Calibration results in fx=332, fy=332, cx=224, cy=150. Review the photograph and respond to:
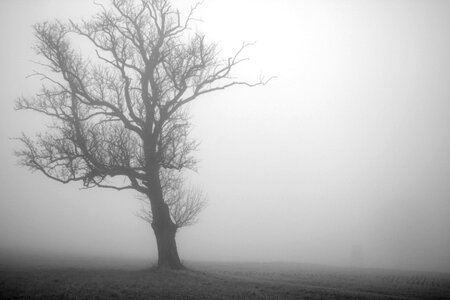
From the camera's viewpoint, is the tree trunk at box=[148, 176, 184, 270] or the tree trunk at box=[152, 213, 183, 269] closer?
the tree trunk at box=[152, 213, 183, 269]

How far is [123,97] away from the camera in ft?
74.5

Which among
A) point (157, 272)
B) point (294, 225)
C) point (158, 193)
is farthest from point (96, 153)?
point (294, 225)

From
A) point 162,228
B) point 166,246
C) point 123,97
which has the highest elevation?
point 123,97

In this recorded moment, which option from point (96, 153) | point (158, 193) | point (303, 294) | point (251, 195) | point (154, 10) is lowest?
point (303, 294)

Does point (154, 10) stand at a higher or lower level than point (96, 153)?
higher

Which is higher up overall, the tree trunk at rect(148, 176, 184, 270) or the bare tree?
the bare tree

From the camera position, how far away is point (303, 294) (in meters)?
14.0

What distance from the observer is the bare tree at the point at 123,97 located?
21.1 metres

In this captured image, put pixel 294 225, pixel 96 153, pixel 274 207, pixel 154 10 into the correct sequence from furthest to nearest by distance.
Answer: pixel 274 207
pixel 294 225
pixel 154 10
pixel 96 153

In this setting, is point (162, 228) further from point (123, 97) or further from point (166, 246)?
point (123, 97)

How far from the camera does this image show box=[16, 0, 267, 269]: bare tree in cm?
2111

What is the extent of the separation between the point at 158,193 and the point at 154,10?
40.5ft

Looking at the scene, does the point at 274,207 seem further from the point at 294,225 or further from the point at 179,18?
the point at 179,18

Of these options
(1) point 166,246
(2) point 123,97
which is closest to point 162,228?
(1) point 166,246
